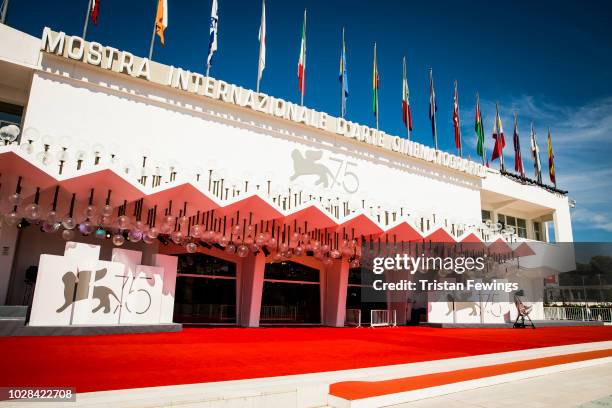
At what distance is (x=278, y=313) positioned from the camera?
16328 millimetres

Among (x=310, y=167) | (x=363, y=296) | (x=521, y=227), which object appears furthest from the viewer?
(x=521, y=227)

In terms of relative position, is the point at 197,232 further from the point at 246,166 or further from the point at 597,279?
the point at 597,279

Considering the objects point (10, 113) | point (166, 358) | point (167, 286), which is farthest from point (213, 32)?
point (166, 358)

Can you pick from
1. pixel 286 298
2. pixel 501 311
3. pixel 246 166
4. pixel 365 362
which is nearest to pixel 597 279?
pixel 501 311

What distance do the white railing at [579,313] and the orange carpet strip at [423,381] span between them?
21797mm

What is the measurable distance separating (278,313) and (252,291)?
2.18m

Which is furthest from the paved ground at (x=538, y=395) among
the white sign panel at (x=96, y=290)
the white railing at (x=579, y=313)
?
→ the white railing at (x=579, y=313)

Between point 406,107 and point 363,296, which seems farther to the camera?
point 406,107

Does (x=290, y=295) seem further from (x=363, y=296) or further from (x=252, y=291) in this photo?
(x=363, y=296)

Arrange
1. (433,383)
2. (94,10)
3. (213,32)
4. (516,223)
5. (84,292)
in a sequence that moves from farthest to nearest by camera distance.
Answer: (516,223) → (213,32) → (94,10) → (84,292) → (433,383)

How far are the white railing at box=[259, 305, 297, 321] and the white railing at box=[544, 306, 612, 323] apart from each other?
19.0 m

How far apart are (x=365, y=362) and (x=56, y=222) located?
25.4 feet

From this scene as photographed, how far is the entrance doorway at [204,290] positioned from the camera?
14336 mm

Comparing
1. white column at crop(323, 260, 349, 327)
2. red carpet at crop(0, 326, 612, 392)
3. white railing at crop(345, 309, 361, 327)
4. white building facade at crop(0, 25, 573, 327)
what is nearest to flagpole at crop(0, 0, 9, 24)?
white building facade at crop(0, 25, 573, 327)
